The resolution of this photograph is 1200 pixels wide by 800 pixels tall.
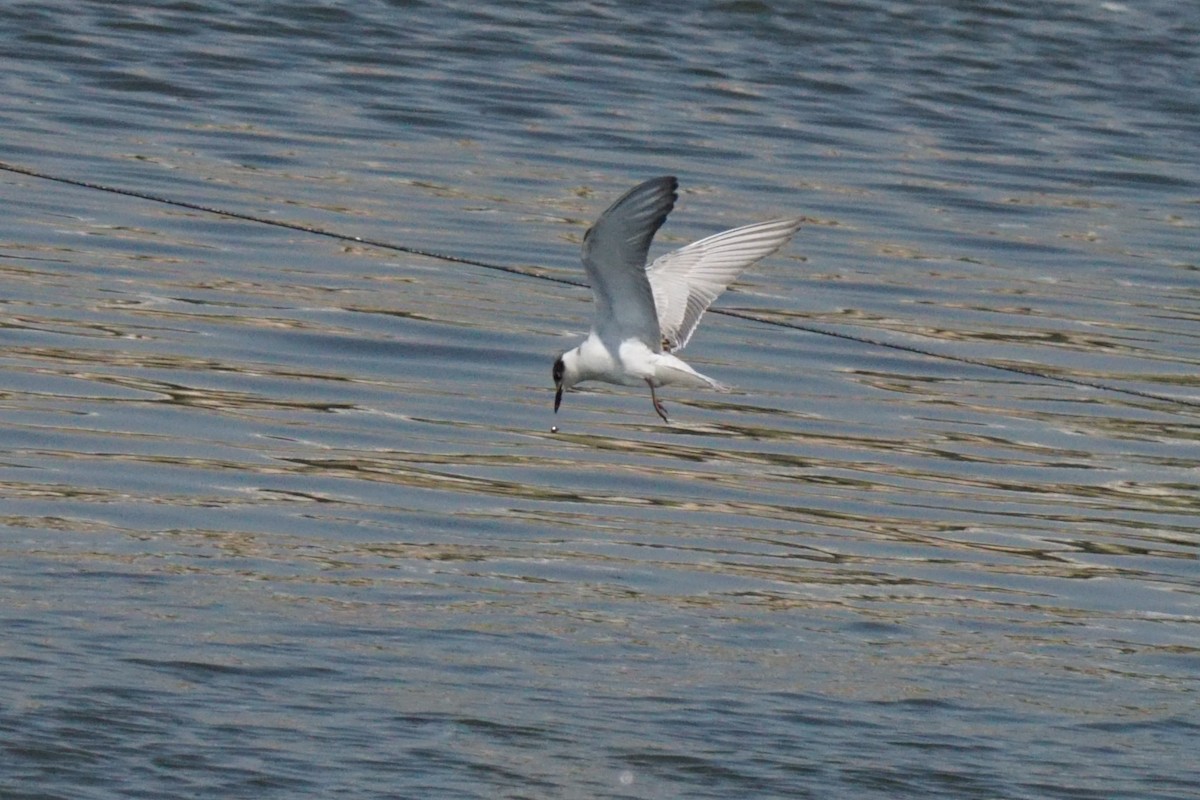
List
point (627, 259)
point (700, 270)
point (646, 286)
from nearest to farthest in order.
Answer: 1. point (627, 259)
2. point (646, 286)
3. point (700, 270)

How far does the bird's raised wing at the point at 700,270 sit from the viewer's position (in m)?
9.76

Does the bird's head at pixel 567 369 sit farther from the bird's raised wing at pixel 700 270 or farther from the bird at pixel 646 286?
the bird's raised wing at pixel 700 270

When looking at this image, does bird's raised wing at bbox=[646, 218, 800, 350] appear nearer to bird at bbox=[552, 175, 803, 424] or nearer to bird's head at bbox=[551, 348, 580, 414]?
bird at bbox=[552, 175, 803, 424]

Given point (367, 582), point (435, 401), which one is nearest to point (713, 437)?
point (435, 401)

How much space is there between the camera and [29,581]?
9133mm

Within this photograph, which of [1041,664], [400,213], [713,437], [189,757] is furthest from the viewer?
[400,213]

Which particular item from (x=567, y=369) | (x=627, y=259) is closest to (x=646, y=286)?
(x=627, y=259)

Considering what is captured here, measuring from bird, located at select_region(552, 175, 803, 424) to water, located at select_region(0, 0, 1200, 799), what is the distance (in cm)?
98

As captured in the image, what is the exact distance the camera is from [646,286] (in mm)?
8938

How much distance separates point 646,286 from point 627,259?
25 cm

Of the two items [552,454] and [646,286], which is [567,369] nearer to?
[646,286]

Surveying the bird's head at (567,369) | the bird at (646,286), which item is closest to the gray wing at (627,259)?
the bird at (646,286)

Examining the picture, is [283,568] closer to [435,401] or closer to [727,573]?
[727,573]

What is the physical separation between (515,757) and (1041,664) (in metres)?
2.29
